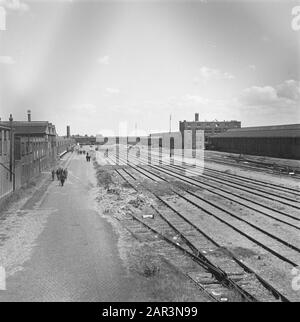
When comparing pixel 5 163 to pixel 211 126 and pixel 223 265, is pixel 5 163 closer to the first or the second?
pixel 223 265

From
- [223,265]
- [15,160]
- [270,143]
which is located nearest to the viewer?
[223,265]

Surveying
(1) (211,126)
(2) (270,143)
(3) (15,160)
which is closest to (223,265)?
(3) (15,160)

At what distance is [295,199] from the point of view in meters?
21.2

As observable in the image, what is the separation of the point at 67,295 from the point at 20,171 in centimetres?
1662

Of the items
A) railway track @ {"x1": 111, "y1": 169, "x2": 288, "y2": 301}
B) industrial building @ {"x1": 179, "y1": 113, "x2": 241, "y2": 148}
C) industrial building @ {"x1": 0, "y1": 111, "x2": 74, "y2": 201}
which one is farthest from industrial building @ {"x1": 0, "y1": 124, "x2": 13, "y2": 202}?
industrial building @ {"x1": 179, "y1": 113, "x2": 241, "y2": 148}

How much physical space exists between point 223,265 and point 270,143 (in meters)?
44.0

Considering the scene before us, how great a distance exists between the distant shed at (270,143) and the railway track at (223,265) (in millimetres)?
33976

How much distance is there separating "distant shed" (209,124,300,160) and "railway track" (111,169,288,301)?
33976 mm

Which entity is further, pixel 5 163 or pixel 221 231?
pixel 5 163

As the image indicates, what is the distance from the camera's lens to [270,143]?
50.9 meters

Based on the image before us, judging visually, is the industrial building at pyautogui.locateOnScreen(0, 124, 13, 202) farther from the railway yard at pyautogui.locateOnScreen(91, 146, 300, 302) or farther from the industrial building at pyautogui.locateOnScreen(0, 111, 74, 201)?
the railway yard at pyautogui.locateOnScreen(91, 146, 300, 302)

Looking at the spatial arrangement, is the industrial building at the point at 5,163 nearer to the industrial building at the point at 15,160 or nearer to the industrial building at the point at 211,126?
the industrial building at the point at 15,160

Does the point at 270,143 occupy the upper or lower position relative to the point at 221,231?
upper
